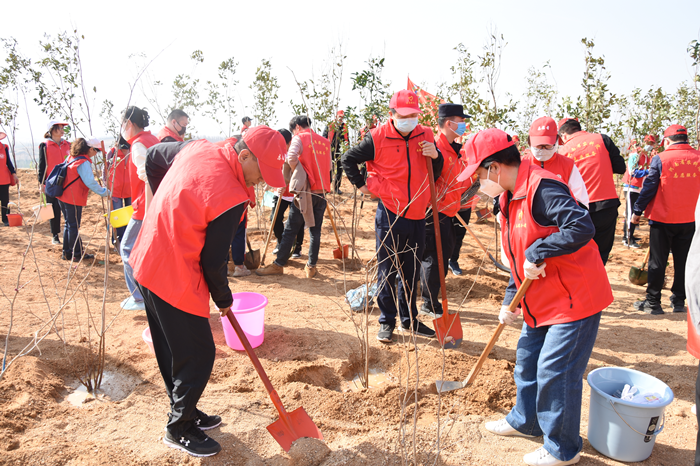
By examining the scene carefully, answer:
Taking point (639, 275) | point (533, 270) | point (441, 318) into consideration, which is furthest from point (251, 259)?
point (639, 275)

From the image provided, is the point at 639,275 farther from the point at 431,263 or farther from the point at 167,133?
the point at 167,133

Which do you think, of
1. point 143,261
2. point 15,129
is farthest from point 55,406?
point 15,129

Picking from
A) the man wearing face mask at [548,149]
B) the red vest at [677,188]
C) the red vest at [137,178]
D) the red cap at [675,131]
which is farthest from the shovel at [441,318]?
the red cap at [675,131]

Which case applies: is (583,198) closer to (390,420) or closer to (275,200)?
(390,420)

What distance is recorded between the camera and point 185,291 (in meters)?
2.14

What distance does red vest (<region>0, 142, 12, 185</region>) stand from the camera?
7.72m

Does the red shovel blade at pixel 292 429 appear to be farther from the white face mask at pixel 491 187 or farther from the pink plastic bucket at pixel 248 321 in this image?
the white face mask at pixel 491 187

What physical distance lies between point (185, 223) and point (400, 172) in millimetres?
2052

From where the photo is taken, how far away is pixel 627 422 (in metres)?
2.37

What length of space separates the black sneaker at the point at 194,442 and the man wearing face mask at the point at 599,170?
416cm

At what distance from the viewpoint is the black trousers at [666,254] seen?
4699 mm

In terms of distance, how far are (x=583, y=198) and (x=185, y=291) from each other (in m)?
2.34

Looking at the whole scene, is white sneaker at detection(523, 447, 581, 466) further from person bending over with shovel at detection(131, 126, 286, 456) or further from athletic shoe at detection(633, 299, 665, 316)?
athletic shoe at detection(633, 299, 665, 316)

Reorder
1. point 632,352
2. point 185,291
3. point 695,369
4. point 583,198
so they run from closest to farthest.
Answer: point 185,291
point 583,198
point 695,369
point 632,352
